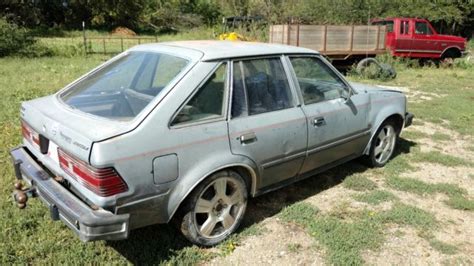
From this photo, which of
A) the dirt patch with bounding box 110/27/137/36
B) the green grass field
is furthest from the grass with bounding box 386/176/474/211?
the dirt patch with bounding box 110/27/137/36

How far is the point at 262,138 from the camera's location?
10.9ft

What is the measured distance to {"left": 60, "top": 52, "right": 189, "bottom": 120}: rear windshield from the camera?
3008 mm

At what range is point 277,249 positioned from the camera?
131 inches

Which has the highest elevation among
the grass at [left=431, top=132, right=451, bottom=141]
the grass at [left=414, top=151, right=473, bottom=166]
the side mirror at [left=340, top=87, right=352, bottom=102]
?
the side mirror at [left=340, top=87, right=352, bottom=102]

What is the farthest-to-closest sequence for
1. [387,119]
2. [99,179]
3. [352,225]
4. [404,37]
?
[404,37] → [387,119] → [352,225] → [99,179]

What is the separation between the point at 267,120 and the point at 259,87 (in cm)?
30

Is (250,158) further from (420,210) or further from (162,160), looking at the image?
(420,210)

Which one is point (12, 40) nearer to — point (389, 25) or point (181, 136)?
point (389, 25)

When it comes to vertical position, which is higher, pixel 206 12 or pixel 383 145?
pixel 206 12

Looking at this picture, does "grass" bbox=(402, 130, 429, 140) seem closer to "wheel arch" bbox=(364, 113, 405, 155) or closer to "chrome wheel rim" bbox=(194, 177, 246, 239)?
"wheel arch" bbox=(364, 113, 405, 155)

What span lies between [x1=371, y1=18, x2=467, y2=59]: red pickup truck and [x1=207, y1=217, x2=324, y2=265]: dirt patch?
493 inches

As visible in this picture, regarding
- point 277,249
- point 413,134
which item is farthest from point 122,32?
point 277,249

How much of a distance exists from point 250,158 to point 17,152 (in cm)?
200

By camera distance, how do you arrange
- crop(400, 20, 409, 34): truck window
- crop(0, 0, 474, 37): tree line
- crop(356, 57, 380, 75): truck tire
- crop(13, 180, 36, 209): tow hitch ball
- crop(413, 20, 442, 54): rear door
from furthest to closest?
crop(0, 0, 474, 37): tree line < crop(413, 20, 442, 54): rear door < crop(400, 20, 409, 34): truck window < crop(356, 57, 380, 75): truck tire < crop(13, 180, 36, 209): tow hitch ball
